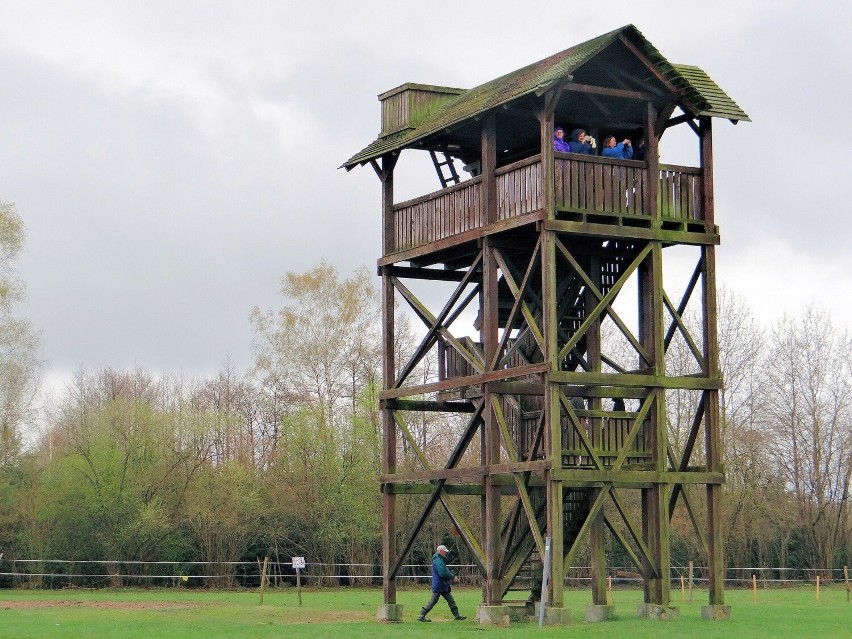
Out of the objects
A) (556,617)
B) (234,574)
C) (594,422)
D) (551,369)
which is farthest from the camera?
(234,574)

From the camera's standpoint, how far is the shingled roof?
2989 cm

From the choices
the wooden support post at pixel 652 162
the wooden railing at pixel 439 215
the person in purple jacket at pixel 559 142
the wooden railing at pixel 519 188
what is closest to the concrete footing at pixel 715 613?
the wooden support post at pixel 652 162

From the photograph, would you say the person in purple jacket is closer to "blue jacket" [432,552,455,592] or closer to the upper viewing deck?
the upper viewing deck

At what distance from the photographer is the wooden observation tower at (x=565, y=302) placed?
29.8 m

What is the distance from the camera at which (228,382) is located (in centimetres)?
8631

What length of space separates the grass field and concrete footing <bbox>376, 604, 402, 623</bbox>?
303mm

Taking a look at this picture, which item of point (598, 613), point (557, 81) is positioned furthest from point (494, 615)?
point (557, 81)

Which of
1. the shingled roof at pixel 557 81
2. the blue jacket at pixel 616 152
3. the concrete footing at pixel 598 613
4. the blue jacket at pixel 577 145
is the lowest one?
the concrete footing at pixel 598 613

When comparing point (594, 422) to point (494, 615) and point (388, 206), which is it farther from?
point (388, 206)

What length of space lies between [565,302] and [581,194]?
394cm

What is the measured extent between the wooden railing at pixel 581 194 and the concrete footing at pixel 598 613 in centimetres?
816

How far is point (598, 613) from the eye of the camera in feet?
100.0

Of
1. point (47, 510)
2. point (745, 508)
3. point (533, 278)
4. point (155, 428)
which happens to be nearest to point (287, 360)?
point (155, 428)

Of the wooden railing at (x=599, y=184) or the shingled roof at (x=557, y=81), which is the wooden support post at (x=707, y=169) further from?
the wooden railing at (x=599, y=184)
